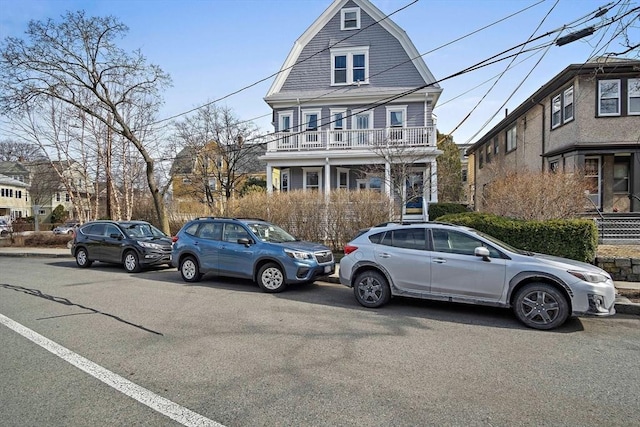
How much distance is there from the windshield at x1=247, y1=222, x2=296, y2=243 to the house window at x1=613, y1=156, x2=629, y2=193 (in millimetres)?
16148

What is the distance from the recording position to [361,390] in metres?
3.77

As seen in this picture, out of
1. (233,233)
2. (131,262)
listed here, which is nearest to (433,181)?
(233,233)

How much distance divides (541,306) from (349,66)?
18.9m

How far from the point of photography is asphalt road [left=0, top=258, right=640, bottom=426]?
3.35 meters

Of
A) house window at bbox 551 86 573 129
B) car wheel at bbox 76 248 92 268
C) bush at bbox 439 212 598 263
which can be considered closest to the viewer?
bush at bbox 439 212 598 263

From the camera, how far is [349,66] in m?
21.9

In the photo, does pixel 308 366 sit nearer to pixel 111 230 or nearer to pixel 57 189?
pixel 111 230

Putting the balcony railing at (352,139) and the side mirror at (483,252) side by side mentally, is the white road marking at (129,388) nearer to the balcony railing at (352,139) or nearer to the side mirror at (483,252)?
the side mirror at (483,252)

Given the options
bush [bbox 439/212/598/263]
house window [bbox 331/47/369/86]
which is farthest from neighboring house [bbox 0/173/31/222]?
bush [bbox 439/212/598/263]

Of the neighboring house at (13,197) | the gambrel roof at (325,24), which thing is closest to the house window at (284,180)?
the gambrel roof at (325,24)

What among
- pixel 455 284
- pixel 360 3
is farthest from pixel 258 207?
pixel 360 3

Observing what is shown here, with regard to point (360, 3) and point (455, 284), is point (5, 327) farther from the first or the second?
point (360, 3)

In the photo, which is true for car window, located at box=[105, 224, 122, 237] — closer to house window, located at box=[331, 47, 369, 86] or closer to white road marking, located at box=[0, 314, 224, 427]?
white road marking, located at box=[0, 314, 224, 427]

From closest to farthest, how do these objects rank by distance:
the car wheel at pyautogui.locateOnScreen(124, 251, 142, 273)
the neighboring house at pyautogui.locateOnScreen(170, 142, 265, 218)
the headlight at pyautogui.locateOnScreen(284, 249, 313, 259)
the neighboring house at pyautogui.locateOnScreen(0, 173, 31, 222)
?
the headlight at pyautogui.locateOnScreen(284, 249, 313, 259)
the car wheel at pyautogui.locateOnScreen(124, 251, 142, 273)
the neighboring house at pyautogui.locateOnScreen(170, 142, 265, 218)
the neighboring house at pyautogui.locateOnScreen(0, 173, 31, 222)
